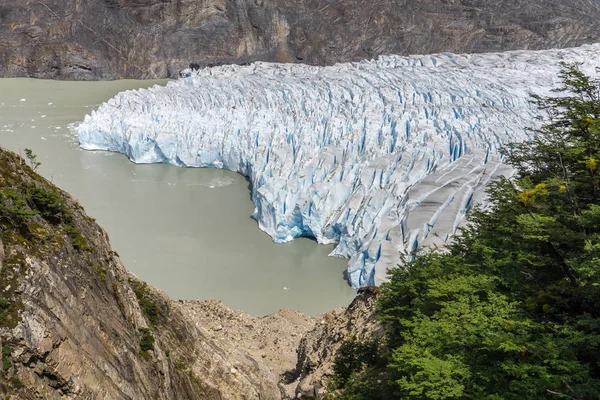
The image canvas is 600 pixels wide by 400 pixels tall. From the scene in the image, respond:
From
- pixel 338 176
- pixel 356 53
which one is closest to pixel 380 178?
pixel 338 176

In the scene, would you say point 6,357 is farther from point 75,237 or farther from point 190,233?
point 190,233

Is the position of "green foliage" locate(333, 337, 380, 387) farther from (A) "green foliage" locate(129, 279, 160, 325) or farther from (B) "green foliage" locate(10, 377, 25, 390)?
(B) "green foliage" locate(10, 377, 25, 390)

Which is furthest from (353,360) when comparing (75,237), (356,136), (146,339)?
(356,136)

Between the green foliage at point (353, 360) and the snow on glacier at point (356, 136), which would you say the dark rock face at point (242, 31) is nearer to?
the snow on glacier at point (356, 136)

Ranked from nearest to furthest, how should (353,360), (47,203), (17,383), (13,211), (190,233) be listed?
(17,383) < (13,211) < (47,203) < (353,360) < (190,233)

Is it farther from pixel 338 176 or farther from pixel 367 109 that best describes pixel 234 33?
pixel 338 176

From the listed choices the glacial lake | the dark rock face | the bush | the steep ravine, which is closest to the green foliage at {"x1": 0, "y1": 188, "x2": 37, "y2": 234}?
the steep ravine

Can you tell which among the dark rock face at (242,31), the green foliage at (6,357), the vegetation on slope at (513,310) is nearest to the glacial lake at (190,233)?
the vegetation on slope at (513,310)
